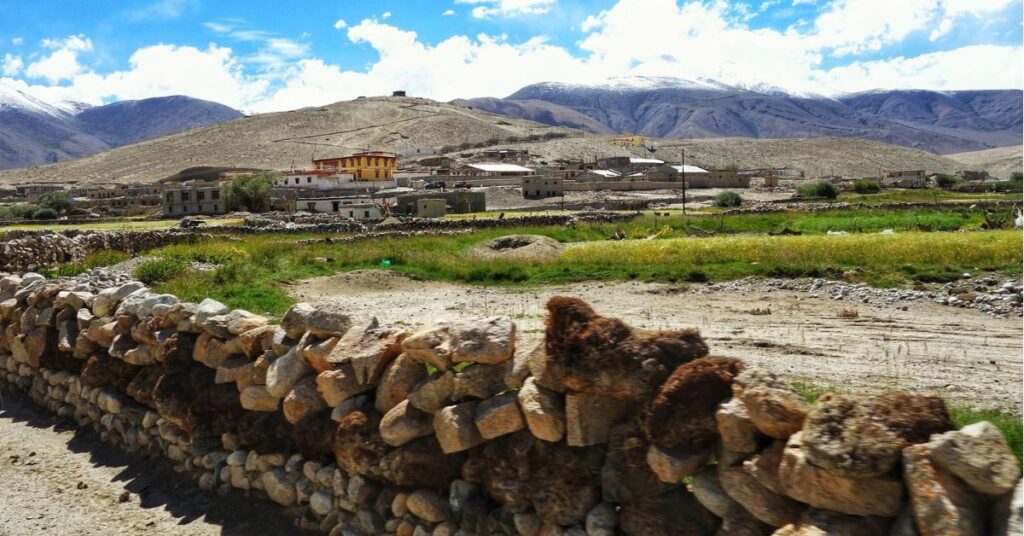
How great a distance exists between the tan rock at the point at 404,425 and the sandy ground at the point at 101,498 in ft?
5.87

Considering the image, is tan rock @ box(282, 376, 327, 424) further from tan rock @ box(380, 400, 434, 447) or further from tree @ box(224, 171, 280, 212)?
tree @ box(224, 171, 280, 212)

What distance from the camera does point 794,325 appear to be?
47.8 ft

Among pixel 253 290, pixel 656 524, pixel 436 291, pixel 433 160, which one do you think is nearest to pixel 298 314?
pixel 656 524

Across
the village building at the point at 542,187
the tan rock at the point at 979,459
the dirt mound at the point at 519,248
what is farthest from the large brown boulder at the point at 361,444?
the village building at the point at 542,187

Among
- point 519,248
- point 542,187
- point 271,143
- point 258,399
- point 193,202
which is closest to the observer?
point 258,399

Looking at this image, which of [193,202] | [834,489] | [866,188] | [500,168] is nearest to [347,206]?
[193,202]

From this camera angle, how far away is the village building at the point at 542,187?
8629 cm

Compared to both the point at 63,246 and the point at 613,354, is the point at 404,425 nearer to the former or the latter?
the point at 613,354

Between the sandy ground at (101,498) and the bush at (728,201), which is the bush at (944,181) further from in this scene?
the sandy ground at (101,498)

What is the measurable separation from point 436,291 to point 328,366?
1387 centimetres

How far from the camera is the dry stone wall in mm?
4262

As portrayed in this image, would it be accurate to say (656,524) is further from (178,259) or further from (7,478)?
(178,259)

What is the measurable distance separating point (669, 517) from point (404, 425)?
256 cm

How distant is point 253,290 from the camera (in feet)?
63.0
